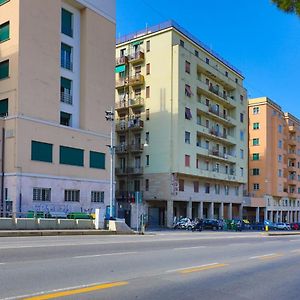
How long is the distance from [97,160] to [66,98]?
675 cm

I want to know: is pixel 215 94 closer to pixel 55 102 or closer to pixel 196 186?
pixel 196 186

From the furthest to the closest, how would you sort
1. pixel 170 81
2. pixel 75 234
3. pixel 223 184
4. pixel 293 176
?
pixel 293 176 → pixel 223 184 → pixel 170 81 → pixel 75 234

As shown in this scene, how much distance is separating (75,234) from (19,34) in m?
19.9

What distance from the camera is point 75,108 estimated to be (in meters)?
44.6

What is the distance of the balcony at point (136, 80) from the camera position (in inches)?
2367

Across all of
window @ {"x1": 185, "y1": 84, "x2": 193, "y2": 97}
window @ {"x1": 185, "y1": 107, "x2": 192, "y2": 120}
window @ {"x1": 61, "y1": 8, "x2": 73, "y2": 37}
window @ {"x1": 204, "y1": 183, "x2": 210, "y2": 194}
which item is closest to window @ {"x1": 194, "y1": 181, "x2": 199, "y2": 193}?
window @ {"x1": 204, "y1": 183, "x2": 210, "y2": 194}

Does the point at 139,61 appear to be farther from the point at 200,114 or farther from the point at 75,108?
the point at 75,108

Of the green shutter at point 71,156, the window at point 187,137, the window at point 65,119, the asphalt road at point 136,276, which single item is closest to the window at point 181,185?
the window at point 187,137

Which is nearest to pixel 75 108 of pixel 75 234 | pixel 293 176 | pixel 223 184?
pixel 75 234

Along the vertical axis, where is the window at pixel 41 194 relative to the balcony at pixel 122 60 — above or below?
below

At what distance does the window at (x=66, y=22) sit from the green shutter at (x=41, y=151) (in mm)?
11855

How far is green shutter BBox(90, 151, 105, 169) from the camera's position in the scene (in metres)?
44.6

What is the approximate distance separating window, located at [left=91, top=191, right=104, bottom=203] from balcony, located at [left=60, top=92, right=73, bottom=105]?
903 centimetres

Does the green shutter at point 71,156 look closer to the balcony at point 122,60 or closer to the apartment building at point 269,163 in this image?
the balcony at point 122,60
